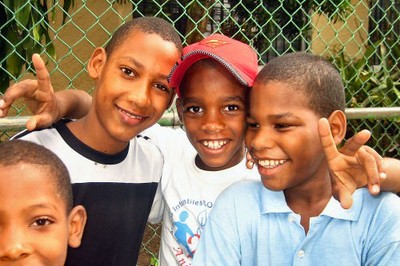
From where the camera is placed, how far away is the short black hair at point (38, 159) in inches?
63.2

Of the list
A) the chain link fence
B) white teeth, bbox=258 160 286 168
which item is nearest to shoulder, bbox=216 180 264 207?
white teeth, bbox=258 160 286 168

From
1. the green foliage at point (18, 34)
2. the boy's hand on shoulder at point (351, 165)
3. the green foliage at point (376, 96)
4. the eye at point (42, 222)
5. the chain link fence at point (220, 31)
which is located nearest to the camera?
the boy's hand on shoulder at point (351, 165)

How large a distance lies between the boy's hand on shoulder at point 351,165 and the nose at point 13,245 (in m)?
0.85

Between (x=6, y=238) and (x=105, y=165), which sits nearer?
(x=6, y=238)

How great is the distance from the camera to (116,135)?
6.35 ft

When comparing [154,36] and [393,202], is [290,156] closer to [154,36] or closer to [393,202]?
[393,202]

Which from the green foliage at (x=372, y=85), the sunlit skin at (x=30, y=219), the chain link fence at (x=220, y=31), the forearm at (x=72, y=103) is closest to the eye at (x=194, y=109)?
the forearm at (x=72, y=103)

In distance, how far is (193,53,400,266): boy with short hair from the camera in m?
1.63

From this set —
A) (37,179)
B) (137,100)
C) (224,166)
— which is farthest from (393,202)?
(37,179)

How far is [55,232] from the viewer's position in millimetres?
1580

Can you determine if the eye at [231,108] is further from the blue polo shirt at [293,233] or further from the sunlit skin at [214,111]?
the blue polo shirt at [293,233]

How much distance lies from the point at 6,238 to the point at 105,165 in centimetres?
54

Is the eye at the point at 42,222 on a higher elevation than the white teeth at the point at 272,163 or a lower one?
lower

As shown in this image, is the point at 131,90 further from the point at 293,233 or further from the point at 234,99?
the point at 293,233
